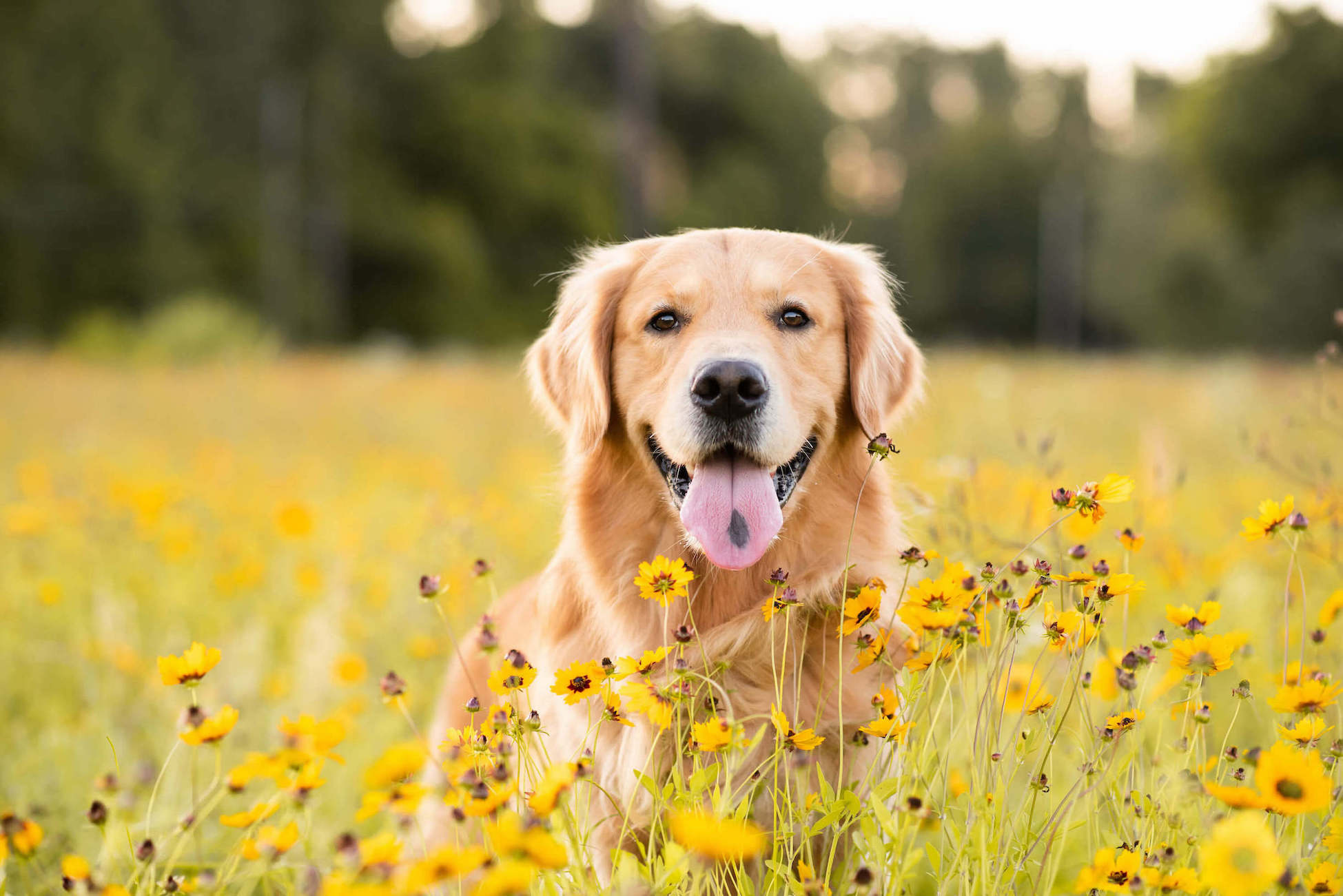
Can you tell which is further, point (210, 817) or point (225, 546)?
point (225, 546)

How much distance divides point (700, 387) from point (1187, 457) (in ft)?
17.7

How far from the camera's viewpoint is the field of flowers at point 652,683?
1366 millimetres

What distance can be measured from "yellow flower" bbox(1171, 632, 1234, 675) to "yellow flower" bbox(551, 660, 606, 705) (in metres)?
0.86

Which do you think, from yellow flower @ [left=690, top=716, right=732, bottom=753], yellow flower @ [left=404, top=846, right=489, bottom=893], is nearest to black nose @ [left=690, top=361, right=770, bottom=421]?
yellow flower @ [left=690, top=716, right=732, bottom=753]

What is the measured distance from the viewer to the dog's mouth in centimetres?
221

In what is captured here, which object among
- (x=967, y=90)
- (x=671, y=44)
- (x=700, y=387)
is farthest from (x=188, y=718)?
(x=967, y=90)

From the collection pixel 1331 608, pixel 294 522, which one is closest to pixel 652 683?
pixel 1331 608

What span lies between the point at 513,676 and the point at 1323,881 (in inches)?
45.3

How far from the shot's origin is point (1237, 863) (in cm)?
95

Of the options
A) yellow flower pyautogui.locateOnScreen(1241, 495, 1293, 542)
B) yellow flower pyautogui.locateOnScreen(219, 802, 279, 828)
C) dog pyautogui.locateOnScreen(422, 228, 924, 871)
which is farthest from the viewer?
dog pyautogui.locateOnScreen(422, 228, 924, 871)

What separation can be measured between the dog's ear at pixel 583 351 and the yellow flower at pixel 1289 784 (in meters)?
1.74

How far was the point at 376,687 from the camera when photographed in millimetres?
3471

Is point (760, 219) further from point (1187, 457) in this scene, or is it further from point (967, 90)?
point (1187, 457)

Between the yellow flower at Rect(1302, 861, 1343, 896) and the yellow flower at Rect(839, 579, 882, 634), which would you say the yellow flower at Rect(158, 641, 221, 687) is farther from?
the yellow flower at Rect(1302, 861, 1343, 896)
